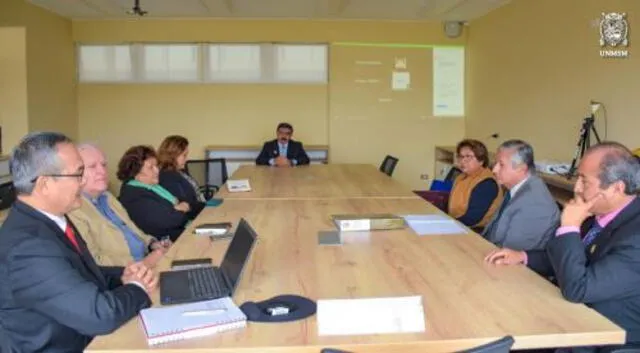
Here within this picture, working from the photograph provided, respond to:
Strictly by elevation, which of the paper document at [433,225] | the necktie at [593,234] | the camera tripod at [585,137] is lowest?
the paper document at [433,225]

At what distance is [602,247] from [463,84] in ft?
22.7

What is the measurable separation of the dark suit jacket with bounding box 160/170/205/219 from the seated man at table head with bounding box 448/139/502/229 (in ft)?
6.46

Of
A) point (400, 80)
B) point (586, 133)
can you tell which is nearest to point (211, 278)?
point (586, 133)

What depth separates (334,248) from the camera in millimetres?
Result: 2820

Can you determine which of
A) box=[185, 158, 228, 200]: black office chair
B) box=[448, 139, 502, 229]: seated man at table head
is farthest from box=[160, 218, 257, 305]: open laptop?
box=[185, 158, 228, 200]: black office chair

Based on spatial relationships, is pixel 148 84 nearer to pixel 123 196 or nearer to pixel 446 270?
pixel 123 196

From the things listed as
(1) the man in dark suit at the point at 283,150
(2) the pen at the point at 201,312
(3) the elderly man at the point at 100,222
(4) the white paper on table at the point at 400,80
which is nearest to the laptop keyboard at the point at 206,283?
(2) the pen at the point at 201,312

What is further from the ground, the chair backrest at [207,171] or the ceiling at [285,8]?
the ceiling at [285,8]

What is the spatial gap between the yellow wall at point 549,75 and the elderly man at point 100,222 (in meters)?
3.80

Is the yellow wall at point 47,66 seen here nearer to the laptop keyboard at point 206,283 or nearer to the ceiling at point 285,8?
the ceiling at point 285,8

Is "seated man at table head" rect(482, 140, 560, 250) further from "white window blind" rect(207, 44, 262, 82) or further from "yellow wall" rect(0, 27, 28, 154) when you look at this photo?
"white window blind" rect(207, 44, 262, 82)

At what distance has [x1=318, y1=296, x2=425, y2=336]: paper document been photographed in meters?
1.78

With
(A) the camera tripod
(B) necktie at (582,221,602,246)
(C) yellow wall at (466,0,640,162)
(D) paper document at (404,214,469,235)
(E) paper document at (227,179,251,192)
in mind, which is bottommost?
(D) paper document at (404,214,469,235)

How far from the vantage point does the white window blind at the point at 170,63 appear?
8648 millimetres
